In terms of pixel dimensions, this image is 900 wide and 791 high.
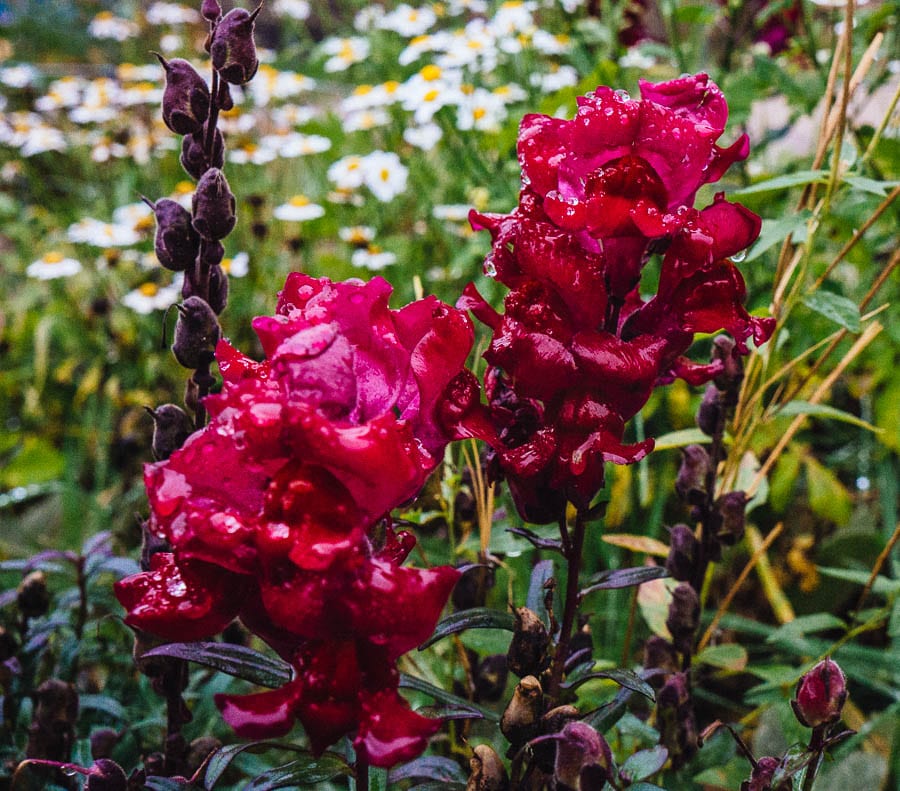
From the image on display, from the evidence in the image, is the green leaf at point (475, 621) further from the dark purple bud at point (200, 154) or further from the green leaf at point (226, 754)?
the dark purple bud at point (200, 154)

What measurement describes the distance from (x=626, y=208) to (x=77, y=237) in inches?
62.6

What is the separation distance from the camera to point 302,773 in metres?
0.50

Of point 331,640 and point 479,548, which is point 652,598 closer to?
point 479,548

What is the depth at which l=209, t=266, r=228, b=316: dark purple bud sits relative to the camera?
62cm

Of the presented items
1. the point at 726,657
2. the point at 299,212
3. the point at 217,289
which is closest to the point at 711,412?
the point at 726,657

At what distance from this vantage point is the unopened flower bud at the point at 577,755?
0.47m

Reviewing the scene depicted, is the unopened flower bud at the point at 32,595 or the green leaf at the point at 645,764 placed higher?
the green leaf at the point at 645,764

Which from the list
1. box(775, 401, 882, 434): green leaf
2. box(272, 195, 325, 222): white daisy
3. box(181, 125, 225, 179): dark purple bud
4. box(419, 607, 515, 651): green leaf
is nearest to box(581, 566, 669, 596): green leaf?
box(419, 607, 515, 651): green leaf

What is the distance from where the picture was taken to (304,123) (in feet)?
7.33

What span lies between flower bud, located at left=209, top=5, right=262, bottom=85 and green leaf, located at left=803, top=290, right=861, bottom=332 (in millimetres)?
493

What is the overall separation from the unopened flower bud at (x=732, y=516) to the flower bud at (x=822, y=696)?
19cm

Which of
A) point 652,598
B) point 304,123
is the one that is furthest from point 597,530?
point 304,123

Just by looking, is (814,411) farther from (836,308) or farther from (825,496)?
(825,496)

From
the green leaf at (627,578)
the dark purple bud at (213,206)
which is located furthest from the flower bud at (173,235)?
the green leaf at (627,578)
